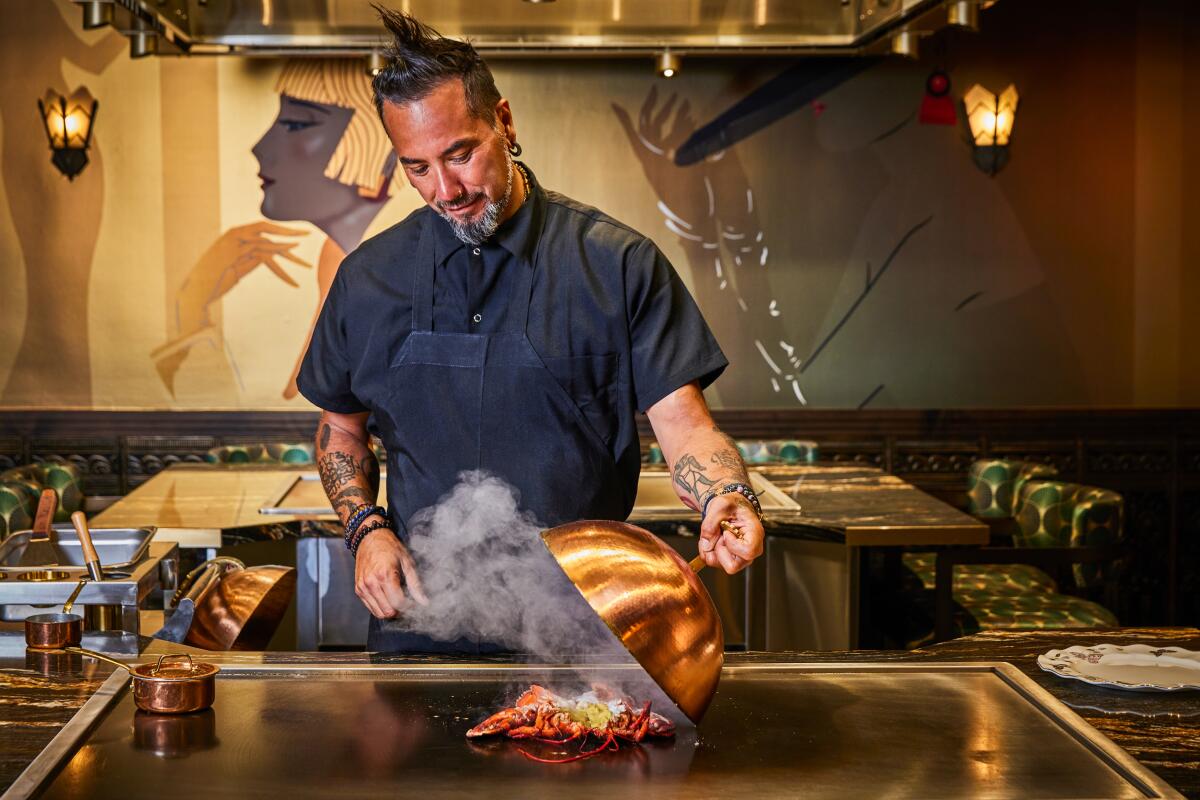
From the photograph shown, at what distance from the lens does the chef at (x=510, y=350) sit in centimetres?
224

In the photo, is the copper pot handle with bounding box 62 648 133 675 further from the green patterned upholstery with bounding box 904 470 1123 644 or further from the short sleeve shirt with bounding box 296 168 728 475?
the green patterned upholstery with bounding box 904 470 1123 644

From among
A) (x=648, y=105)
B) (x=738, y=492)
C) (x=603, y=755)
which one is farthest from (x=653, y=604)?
(x=648, y=105)

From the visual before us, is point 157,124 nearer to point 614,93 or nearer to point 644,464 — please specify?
point 614,93

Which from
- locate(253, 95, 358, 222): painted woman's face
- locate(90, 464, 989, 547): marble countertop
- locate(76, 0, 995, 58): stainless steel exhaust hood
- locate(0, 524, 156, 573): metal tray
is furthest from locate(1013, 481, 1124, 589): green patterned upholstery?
locate(253, 95, 358, 222): painted woman's face

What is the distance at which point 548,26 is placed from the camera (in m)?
4.79

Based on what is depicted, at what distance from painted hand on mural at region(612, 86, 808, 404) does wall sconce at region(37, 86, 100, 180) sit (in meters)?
2.64

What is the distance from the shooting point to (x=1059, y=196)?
6336 mm

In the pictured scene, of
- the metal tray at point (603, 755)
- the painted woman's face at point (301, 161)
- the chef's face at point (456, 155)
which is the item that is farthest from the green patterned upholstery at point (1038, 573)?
the painted woman's face at point (301, 161)

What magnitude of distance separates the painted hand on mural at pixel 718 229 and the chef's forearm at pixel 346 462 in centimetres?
392

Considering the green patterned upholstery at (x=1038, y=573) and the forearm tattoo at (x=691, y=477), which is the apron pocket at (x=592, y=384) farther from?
the green patterned upholstery at (x=1038, y=573)

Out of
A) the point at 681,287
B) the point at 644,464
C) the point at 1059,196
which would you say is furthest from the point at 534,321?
the point at 1059,196

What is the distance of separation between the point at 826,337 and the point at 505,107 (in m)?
4.29

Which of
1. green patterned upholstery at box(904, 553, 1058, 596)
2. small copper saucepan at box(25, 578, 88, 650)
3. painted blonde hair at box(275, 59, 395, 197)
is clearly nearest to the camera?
small copper saucepan at box(25, 578, 88, 650)

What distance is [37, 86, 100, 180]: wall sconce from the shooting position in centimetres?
603
